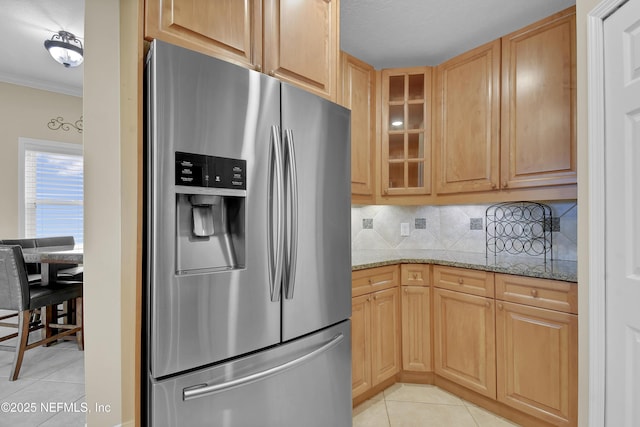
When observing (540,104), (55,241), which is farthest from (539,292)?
(55,241)

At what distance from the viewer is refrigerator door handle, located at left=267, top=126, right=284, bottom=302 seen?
1214mm

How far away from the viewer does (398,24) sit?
6.89ft

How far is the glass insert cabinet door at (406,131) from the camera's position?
254 centimetres

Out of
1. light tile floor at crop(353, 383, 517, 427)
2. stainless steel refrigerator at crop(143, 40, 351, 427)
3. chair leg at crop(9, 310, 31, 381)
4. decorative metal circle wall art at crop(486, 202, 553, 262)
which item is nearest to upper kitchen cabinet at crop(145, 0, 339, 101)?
stainless steel refrigerator at crop(143, 40, 351, 427)

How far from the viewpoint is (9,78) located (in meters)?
3.54

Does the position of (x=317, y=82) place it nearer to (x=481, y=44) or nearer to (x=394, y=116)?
(x=394, y=116)

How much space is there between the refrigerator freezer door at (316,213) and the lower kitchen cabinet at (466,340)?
97cm

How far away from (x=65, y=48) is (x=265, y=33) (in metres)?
2.38

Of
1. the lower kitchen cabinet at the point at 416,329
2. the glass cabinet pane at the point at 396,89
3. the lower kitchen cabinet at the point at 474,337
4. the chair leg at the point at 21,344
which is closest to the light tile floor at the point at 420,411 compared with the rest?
the lower kitchen cabinet at the point at 474,337

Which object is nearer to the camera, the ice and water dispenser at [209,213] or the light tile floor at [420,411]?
the ice and water dispenser at [209,213]

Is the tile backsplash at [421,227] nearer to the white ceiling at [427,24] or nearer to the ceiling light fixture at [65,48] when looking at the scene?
the white ceiling at [427,24]

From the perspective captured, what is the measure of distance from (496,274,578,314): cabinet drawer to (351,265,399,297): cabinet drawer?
642mm

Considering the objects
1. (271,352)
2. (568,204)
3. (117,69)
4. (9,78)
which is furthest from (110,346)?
(9,78)
